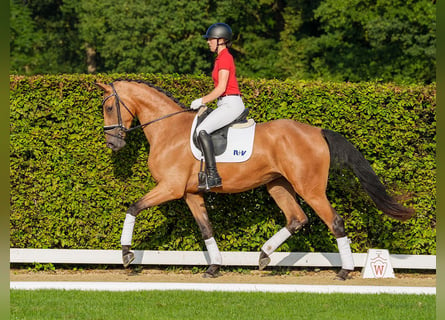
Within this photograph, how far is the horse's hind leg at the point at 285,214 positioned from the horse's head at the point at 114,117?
2.11m

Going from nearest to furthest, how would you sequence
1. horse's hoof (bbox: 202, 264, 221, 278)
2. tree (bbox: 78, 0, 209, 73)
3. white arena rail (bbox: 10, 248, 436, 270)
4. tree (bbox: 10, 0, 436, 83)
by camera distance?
horse's hoof (bbox: 202, 264, 221, 278)
white arena rail (bbox: 10, 248, 436, 270)
tree (bbox: 10, 0, 436, 83)
tree (bbox: 78, 0, 209, 73)

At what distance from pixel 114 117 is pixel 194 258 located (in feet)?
7.78

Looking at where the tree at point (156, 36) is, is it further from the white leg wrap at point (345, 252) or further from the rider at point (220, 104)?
the white leg wrap at point (345, 252)

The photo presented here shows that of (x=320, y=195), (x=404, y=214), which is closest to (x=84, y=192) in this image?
(x=320, y=195)

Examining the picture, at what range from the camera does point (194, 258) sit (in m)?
9.14

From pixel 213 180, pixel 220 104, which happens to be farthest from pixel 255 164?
pixel 220 104

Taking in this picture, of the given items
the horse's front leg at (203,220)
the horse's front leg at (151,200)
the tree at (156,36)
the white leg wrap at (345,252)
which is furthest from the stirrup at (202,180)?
the tree at (156,36)

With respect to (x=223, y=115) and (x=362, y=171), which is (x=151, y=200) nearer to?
(x=223, y=115)

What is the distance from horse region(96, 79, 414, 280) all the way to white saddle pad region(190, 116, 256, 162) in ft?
0.22

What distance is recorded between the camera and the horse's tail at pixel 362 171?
8.03 metres

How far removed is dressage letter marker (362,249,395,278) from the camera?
28.3ft

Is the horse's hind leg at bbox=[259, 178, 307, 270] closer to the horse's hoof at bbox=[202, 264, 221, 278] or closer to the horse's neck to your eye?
the horse's hoof at bbox=[202, 264, 221, 278]

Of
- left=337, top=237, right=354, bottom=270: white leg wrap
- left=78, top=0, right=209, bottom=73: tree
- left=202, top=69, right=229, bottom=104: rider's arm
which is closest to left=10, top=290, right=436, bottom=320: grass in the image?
left=337, top=237, right=354, bottom=270: white leg wrap

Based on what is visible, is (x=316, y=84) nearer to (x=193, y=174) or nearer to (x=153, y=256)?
(x=193, y=174)
